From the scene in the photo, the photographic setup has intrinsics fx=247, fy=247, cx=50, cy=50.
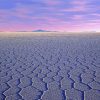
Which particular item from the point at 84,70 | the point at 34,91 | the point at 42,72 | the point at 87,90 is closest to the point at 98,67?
the point at 84,70

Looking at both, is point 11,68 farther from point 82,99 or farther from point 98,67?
point 82,99

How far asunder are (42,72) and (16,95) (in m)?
1.15

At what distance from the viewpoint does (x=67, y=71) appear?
3.74 m

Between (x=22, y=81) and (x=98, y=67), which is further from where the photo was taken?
(x=98, y=67)

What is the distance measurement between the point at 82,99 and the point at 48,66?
1.83 meters

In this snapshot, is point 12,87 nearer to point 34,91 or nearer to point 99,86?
point 34,91

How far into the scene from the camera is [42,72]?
12.1 ft

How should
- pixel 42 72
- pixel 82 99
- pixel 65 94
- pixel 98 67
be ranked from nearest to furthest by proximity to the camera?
pixel 82 99 → pixel 65 94 → pixel 42 72 → pixel 98 67

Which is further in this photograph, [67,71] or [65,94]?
[67,71]

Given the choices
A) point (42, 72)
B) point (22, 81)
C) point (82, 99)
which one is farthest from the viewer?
point (42, 72)

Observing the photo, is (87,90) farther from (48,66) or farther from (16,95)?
(48,66)

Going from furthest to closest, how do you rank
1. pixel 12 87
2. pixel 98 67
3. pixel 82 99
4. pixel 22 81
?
pixel 98 67 → pixel 22 81 → pixel 12 87 → pixel 82 99

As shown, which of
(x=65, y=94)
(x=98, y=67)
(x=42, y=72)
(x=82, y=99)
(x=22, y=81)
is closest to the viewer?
(x=82, y=99)

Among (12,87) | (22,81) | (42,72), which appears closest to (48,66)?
(42,72)
